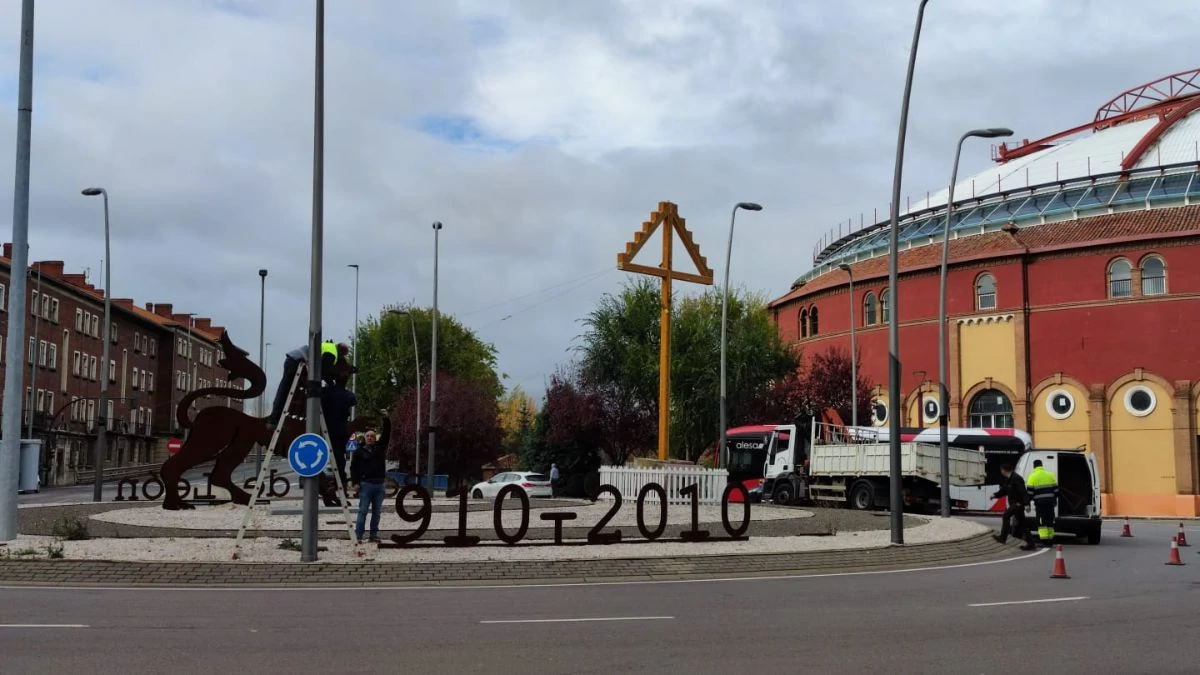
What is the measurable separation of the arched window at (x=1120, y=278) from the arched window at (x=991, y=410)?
22.3 feet

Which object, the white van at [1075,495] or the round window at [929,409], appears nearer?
the white van at [1075,495]

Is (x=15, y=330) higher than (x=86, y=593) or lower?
higher

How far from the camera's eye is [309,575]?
14.6m

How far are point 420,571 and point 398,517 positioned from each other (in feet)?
24.8

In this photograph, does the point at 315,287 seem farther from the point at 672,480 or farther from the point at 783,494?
the point at 783,494

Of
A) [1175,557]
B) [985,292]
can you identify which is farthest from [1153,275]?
[1175,557]

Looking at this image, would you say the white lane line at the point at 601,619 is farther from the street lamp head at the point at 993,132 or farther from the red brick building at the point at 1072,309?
the red brick building at the point at 1072,309

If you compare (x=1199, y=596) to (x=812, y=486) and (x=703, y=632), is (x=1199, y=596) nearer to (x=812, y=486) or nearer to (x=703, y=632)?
(x=703, y=632)

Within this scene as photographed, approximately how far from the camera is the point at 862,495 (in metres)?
36.0

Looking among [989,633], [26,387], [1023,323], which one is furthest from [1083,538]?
[26,387]

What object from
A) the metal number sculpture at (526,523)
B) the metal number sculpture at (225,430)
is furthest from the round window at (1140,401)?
the metal number sculpture at (225,430)

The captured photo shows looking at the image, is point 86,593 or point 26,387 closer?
point 86,593

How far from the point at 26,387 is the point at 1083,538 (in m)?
62.7

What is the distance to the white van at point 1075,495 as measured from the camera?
2398cm
